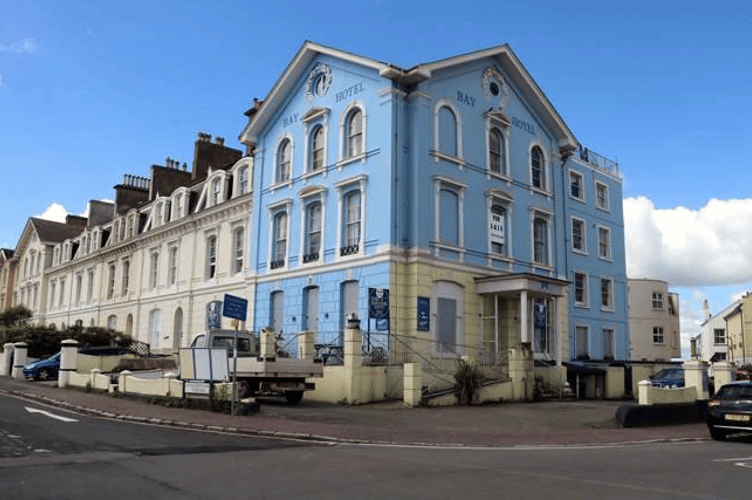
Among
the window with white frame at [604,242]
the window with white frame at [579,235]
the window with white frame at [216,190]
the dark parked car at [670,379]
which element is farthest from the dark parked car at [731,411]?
the window with white frame at [216,190]

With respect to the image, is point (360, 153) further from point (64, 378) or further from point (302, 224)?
point (64, 378)

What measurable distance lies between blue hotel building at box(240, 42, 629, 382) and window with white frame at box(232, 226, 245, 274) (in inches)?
89.5

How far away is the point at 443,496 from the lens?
26.3 feet

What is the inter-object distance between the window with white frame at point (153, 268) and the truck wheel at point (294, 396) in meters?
21.9

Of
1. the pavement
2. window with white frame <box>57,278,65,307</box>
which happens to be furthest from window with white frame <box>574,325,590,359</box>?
window with white frame <box>57,278,65,307</box>

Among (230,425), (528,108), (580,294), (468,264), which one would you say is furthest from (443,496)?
(580,294)

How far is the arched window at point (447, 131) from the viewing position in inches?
1034

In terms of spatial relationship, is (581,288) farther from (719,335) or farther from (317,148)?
(719,335)

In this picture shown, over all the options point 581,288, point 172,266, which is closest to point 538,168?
point 581,288

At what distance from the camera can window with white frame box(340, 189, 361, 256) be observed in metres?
25.8

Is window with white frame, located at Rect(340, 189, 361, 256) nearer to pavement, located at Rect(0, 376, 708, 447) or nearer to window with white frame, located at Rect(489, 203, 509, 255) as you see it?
window with white frame, located at Rect(489, 203, 509, 255)

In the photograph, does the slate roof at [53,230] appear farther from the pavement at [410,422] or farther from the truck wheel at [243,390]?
the truck wheel at [243,390]

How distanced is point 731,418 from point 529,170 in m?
16.4

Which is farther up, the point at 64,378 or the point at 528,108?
the point at 528,108
